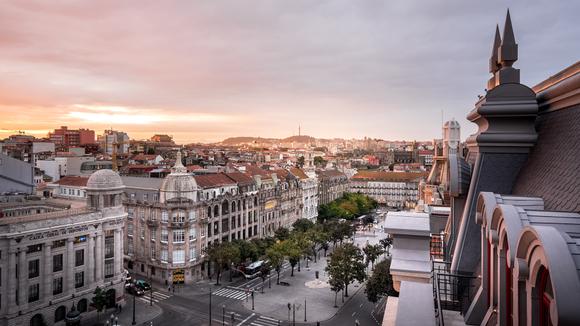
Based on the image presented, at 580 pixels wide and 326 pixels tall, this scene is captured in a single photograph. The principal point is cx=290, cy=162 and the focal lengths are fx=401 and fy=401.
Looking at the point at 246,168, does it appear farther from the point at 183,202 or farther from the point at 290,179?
the point at 183,202

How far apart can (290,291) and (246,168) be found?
36288mm

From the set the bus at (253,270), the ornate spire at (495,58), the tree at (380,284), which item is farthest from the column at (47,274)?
the ornate spire at (495,58)

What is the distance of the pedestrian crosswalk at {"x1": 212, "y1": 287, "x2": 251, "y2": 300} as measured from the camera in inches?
2010

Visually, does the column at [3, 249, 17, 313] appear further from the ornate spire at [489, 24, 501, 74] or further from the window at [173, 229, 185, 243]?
the ornate spire at [489, 24, 501, 74]

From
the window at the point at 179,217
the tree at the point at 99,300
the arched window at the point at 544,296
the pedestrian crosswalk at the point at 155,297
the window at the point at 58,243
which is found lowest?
the pedestrian crosswalk at the point at 155,297

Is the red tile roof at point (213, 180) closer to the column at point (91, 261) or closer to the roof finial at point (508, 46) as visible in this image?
the column at point (91, 261)

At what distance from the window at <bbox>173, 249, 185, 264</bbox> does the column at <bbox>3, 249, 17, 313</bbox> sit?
20877 mm

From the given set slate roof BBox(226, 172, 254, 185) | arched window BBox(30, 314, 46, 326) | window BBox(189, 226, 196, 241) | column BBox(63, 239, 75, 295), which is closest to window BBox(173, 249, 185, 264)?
window BBox(189, 226, 196, 241)

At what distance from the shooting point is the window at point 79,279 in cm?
4340

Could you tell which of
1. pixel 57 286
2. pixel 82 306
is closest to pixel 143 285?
pixel 82 306

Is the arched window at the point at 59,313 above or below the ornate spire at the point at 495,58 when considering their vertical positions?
below

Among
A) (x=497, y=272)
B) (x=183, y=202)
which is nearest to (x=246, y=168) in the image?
(x=183, y=202)

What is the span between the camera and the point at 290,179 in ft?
293

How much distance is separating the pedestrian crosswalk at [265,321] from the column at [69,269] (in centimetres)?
1953
